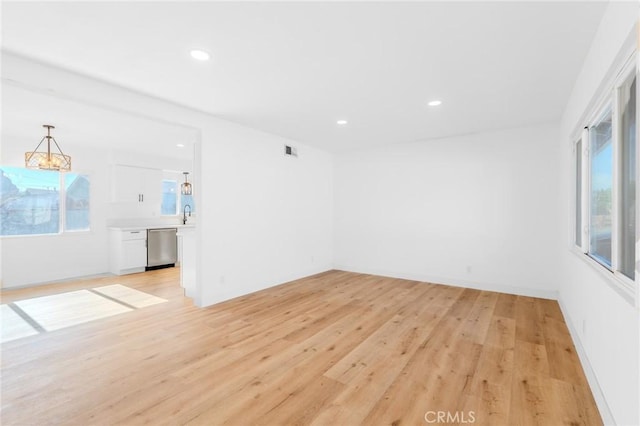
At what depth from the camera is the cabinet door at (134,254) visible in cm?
589

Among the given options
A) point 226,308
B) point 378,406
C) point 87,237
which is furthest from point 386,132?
point 87,237

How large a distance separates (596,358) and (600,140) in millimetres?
1731

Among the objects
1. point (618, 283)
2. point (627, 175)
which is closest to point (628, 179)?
point (627, 175)

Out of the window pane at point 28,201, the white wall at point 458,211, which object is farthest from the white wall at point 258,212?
the window pane at point 28,201

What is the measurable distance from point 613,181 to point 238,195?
4084 millimetres

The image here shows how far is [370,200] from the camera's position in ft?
19.9

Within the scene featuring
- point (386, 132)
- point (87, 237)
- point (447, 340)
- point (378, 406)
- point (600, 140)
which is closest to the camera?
point (378, 406)

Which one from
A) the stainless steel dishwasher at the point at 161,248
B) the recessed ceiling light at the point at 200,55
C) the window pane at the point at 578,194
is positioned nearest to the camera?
the recessed ceiling light at the point at 200,55

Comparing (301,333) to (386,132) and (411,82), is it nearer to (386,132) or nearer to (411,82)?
(411,82)

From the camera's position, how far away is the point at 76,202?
19.2 feet

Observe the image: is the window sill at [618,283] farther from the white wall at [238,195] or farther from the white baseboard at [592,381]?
the white wall at [238,195]

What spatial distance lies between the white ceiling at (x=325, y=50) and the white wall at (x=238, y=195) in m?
0.22

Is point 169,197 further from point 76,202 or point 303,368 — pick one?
point 303,368

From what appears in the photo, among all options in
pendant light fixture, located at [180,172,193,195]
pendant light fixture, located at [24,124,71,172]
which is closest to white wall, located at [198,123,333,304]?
pendant light fixture, located at [24,124,71,172]
